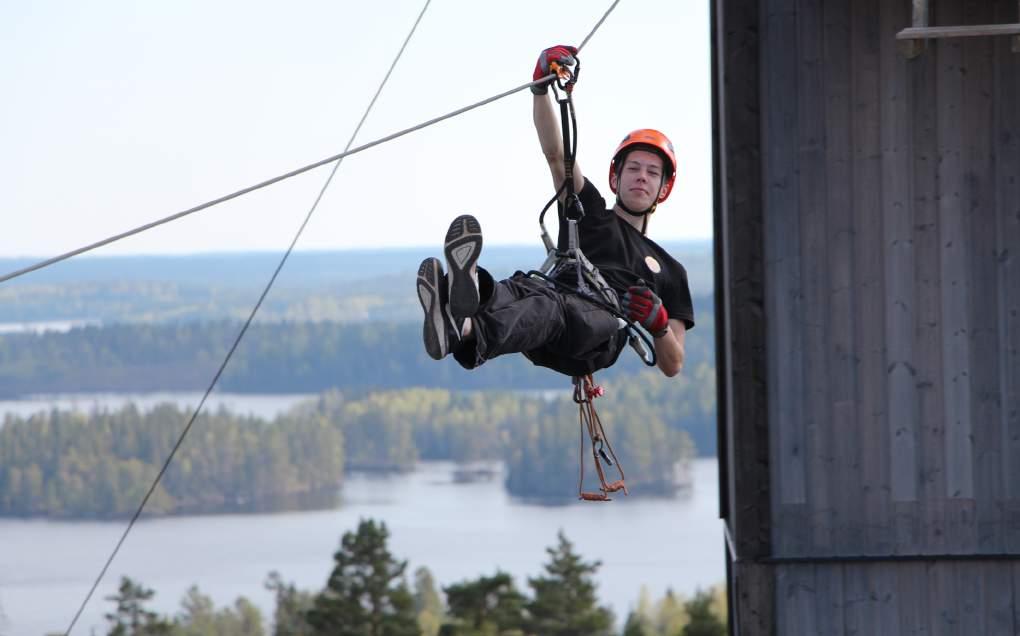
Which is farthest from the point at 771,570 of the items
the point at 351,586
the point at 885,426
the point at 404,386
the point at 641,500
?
the point at 404,386

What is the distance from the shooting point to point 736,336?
6422 mm

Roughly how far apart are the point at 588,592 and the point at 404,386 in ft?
193

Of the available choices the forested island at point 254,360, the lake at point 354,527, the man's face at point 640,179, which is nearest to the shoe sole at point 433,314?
the man's face at point 640,179

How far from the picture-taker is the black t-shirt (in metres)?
5.19

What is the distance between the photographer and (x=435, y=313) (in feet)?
13.9

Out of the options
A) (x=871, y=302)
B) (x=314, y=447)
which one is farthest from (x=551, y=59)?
(x=314, y=447)

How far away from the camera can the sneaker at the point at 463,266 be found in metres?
4.21

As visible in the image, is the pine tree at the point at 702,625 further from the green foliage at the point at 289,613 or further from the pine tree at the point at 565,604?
the green foliage at the point at 289,613

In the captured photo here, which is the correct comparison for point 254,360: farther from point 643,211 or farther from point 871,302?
point 643,211

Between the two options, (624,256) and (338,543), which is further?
(338,543)

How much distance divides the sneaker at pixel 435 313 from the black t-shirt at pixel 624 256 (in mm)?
1009

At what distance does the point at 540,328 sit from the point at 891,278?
241cm

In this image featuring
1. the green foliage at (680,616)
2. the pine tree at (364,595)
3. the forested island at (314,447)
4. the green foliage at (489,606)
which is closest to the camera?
the green foliage at (680,616)

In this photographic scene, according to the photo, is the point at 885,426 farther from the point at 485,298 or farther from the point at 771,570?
the point at 485,298
